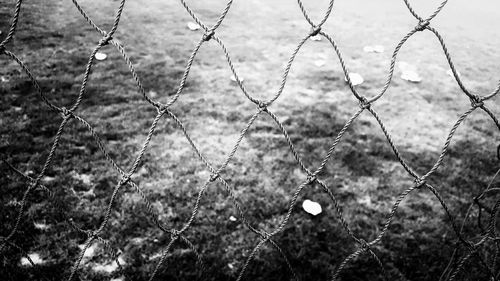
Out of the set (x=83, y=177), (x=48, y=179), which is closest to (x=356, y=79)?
(x=83, y=177)

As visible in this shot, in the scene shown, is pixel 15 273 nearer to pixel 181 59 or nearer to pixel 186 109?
pixel 186 109

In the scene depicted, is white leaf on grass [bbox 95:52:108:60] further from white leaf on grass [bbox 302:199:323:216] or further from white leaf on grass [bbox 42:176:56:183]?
white leaf on grass [bbox 302:199:323:216]

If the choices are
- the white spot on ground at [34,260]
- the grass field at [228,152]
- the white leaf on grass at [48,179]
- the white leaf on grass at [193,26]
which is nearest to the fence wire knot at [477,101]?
the grass field at [228,152]

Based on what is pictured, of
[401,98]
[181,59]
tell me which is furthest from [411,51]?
[181,59]

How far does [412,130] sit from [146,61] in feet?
10.2

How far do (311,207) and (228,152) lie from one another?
91 cm

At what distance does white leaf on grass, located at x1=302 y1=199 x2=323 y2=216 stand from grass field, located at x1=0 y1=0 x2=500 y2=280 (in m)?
0.07

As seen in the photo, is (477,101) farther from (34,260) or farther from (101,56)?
(101,56)

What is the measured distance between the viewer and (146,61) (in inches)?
Answer: 180

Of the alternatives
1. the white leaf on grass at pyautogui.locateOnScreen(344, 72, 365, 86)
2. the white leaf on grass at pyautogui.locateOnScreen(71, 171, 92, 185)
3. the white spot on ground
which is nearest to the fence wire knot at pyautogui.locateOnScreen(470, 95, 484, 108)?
the white spot on ground

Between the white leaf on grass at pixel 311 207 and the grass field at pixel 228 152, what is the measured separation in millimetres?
68

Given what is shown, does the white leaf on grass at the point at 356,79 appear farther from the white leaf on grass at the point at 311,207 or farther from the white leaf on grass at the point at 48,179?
the white leaf on grass at the point at 48,179

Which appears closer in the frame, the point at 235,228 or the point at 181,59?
the point at 235,228

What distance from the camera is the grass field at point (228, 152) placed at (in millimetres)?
2217
